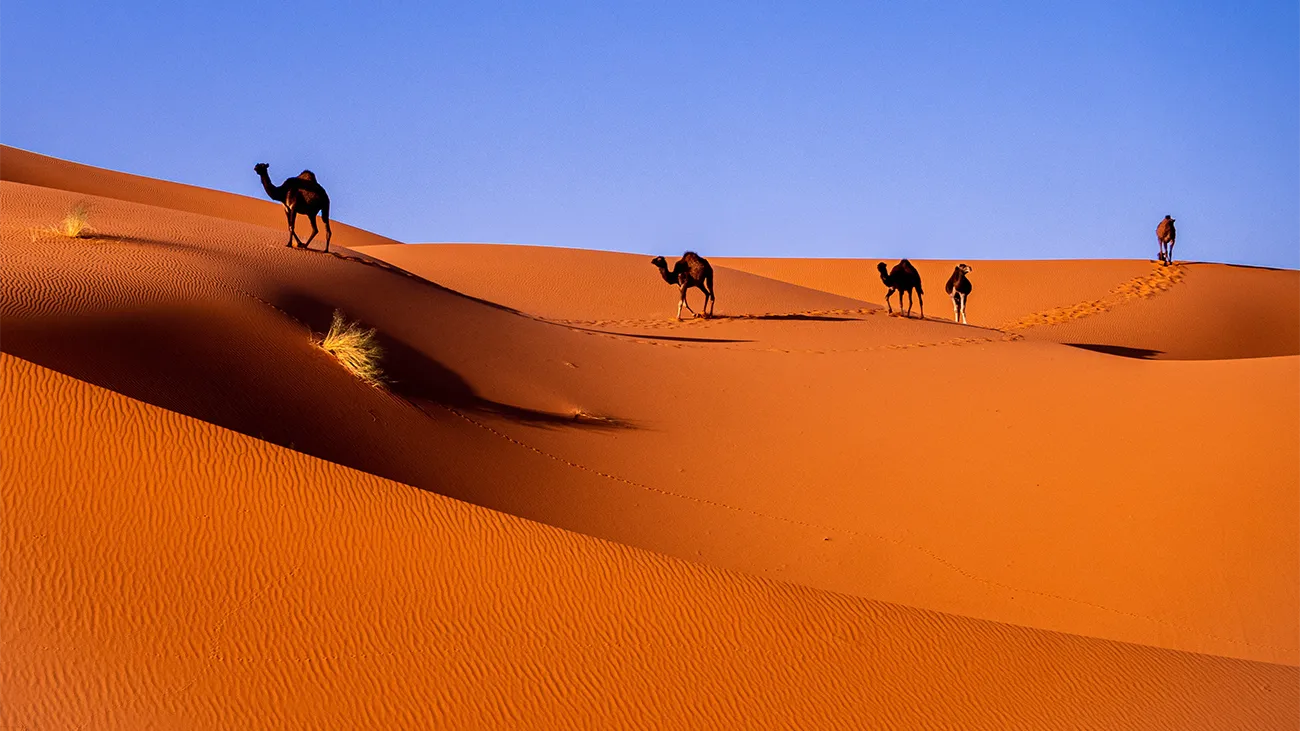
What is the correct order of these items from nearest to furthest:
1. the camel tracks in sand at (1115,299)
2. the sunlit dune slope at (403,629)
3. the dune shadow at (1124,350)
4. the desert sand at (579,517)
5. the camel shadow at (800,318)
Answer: the sunlit dune slope at (403,629) → the desert sand at (579,517) → the camel shadow at (800,318) → the dune shadow at (1124,350) → the camel tracks in sand at (1115,299)

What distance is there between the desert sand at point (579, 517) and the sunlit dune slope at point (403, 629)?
0.03 m

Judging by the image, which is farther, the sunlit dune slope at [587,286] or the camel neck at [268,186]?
the sunlit dune slope at [587,286]

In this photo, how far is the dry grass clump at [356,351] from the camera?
13.1 m

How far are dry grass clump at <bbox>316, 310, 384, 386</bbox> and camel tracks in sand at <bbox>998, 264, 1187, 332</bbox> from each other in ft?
78.9

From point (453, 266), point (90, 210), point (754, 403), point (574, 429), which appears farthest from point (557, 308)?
point (574, 429)

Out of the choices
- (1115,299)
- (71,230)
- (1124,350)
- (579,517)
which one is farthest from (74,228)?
(1115,299)

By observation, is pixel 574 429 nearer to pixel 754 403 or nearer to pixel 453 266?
pixel 754 403

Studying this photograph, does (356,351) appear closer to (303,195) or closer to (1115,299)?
(303,195)

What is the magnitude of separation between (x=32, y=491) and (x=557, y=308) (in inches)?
872

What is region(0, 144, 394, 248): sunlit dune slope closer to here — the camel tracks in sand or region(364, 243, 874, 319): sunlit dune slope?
region(364, 243, 874, 319): sunlit dune slope

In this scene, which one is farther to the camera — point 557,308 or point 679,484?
point 557,308

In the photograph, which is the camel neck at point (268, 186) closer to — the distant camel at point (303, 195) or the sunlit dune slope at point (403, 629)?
the distant camel at point (303, 195)

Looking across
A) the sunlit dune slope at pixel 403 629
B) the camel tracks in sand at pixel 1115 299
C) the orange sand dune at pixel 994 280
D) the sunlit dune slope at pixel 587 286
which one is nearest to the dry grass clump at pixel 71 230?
the sunlit dune slope at pixel 403 629

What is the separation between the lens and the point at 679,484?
41.9ft
